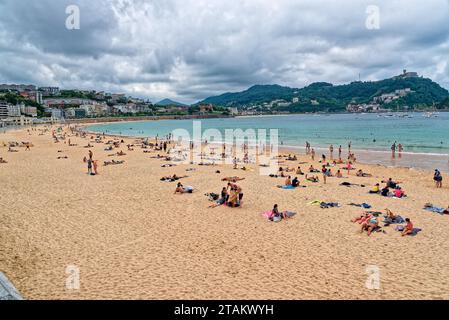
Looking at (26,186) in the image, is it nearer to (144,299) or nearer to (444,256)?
(144,299)

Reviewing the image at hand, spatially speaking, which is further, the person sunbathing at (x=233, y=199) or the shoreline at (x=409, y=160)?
the shoreline at (x=409, y=160)

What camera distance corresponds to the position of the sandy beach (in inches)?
227

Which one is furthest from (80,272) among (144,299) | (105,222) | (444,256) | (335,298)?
(444,256)

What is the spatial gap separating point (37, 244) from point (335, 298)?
6660mm

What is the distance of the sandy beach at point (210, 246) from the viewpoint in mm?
5758

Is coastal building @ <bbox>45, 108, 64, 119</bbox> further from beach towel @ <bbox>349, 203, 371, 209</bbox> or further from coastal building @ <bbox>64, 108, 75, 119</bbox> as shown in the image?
beach towel @ <bbox>349, 203, 371, 209</bbox>

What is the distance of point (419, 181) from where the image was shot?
16031 mm

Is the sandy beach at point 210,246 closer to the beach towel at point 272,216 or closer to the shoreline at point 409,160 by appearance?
the beach towel at point 272,216

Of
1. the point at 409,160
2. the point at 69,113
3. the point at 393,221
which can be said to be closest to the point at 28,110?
the point at 69,113

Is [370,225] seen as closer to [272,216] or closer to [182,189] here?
[272,216]

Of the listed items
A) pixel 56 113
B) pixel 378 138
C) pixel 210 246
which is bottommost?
pixel 210 246

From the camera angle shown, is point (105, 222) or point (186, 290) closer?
point (186, 290)

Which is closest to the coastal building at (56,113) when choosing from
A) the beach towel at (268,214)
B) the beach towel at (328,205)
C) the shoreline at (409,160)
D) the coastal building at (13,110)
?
the coastal building at (13,110)

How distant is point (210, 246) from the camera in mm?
7727
